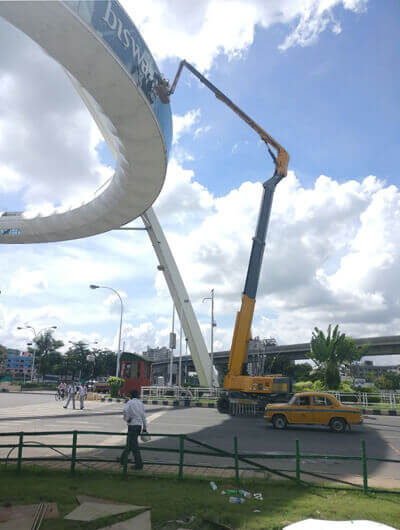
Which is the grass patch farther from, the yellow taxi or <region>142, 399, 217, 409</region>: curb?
<region>142, 399, 217, 409</region>: curb

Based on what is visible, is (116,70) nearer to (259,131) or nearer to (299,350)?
(259,131)

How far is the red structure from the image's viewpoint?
116 feet

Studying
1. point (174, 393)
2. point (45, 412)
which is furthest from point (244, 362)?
point (174, 393)

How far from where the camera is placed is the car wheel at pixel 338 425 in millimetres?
16078

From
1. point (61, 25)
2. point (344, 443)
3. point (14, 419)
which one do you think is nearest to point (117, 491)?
point (344, 443)

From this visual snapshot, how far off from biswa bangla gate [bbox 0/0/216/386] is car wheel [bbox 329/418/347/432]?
14652mm

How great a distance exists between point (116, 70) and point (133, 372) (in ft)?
89.6

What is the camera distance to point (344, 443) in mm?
13211

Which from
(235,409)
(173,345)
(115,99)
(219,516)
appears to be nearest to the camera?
(219,516)

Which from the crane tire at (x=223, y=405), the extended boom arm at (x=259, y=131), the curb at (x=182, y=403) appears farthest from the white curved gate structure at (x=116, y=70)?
the curb at (x=182, y=403)

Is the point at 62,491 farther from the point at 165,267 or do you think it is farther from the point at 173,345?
the point at 165,267

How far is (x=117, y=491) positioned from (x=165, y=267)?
38.2 metres

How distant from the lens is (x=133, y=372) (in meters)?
35.7

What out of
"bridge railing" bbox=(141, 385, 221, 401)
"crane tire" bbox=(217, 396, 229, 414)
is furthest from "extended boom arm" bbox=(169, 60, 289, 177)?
"bridge railing" bbox=(141, 385, 221, 401)
